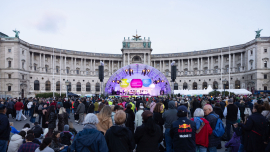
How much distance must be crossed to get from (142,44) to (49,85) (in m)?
31.6

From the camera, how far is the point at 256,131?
19.8ft

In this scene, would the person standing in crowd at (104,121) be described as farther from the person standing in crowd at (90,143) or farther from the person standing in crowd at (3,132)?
the person standing in crowd at (3,132)

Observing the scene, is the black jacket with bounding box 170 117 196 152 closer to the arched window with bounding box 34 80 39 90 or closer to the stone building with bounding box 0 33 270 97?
the stone building with bounding box 0 33 270 97

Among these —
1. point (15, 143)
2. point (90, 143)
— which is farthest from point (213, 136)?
point (15, 143)

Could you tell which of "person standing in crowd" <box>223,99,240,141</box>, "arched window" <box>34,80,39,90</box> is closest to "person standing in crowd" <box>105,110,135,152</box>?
"person standing in crowd" <box>223,99,240,141</box>

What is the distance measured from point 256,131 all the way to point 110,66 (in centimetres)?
7155

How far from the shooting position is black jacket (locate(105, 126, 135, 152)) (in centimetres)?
484

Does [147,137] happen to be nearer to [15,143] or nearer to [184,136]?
[184,136]

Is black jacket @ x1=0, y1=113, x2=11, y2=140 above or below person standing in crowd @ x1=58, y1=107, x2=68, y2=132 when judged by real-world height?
above

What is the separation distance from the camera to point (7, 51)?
51.4 meters

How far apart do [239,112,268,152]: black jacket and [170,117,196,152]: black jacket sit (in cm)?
178

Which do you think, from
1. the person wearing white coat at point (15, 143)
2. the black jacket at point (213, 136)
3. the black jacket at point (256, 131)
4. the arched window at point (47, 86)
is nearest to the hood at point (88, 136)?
the black jacket at point (213, 136)

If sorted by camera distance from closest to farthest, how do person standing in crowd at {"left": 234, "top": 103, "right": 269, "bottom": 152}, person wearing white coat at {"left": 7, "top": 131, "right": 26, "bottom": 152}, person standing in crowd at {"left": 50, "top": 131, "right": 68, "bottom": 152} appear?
person standing in crowd at {"left": 234, "top": 103, "right": 269, "bottom": 152} < person standing in crowd at {"left": 50, "top": 131, "right": 68, "bottom": 152} < person wearing white coat at {"left": 7, "top": 131, "right": 26, "bottom": 152}

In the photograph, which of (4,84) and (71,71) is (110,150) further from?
(71,71)
